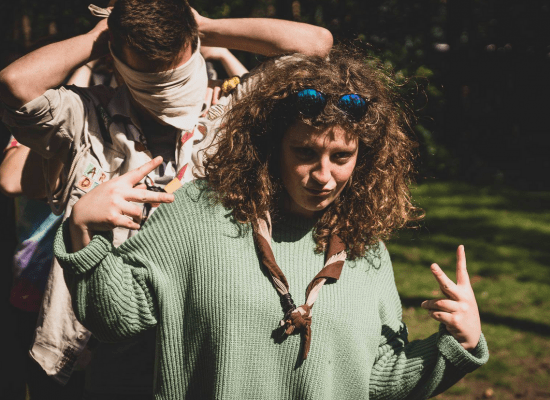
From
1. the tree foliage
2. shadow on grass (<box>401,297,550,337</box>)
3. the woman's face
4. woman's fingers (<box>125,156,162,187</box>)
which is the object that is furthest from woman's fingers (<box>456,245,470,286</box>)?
the tree foliage

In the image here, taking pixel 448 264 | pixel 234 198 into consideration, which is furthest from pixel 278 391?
pixel 448 264

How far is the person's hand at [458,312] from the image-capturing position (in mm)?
1939

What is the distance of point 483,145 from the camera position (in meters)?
10.0

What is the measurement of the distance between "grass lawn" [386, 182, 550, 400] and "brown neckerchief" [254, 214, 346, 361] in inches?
79.5

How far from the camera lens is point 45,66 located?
2.24 metres

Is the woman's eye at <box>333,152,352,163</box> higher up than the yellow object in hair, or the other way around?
the woman's eye at <box>333,152,352,163</box>

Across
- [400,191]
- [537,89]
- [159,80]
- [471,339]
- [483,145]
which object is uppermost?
[159,80]

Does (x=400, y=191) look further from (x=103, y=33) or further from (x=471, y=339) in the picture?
(x=103, y=33)

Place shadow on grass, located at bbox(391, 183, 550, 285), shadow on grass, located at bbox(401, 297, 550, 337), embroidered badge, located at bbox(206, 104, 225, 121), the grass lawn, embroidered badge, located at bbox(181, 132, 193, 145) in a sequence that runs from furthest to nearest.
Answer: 1. shadow on grass, located at bbox(391, 183, 550, 285)
2. shadow on grass, located at bbox(401, 297, 550, 337)
3. the grass lawn
4. embroidered badge, located at bbox(206, 104, 225, 121)
5. embroidered badge, located at bbox(181, 132, 193, 145)

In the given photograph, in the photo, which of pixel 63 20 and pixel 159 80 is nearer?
pixel 159 80

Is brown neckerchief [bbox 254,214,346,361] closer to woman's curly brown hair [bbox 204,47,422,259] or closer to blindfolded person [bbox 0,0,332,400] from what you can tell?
woman's curly brown hair [bbox 204,47,422,259]

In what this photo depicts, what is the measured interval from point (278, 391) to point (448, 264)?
450 cm

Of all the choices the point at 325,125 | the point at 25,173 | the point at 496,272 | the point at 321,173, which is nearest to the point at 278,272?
the point at 321,173

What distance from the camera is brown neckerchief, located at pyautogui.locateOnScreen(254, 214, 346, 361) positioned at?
186cm
